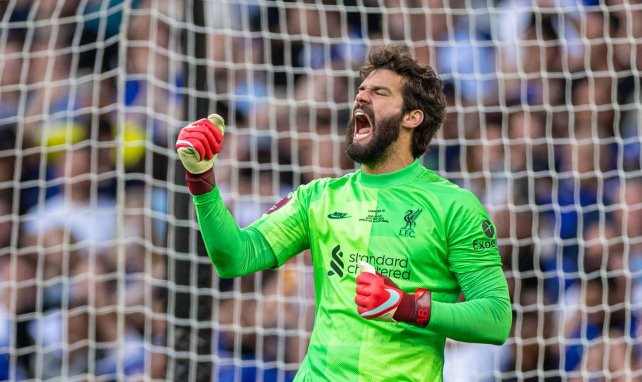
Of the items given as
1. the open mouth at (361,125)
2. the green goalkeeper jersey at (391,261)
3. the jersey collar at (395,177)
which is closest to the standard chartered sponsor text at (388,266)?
the green goalkeeper jersey at (391,261)

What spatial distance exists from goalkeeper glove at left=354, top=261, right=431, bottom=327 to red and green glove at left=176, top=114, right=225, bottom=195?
477 mm

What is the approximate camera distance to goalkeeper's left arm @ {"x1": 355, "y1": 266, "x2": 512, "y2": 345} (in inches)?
106

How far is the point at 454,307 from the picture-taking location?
2834mm

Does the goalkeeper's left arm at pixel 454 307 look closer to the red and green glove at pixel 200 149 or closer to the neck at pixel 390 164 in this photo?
the neck at pixel 390 164

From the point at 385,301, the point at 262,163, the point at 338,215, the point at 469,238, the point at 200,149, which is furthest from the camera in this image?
the point at 262,163

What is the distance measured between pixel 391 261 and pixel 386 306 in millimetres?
308

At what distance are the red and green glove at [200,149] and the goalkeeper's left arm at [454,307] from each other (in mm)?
500

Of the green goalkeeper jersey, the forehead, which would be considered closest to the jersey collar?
the green goalkeeper jersey

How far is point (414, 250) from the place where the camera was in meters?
2.97

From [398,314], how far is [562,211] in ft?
11.1

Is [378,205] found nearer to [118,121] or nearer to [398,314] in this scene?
[398,314]

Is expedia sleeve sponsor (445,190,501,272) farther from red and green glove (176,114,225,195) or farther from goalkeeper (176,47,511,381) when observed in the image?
red and green glove (176,114,225,195)

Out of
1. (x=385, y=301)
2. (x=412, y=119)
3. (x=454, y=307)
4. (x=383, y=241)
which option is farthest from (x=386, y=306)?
(x=412, y=119)

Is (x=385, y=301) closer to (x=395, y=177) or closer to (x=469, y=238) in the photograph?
(x=469, y=238)
